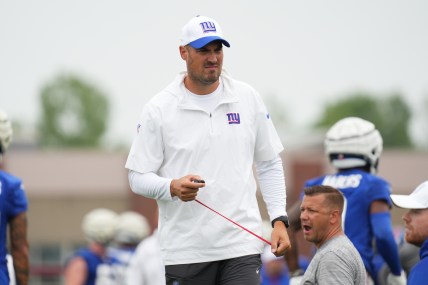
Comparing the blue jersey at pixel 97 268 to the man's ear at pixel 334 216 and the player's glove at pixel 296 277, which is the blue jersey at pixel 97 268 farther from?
the man's ear at pixel 334 216

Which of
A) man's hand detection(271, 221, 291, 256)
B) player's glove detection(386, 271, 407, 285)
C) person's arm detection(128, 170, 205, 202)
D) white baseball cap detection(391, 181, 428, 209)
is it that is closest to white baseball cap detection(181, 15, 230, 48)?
person's arm detection(128, 170, 205, 202)

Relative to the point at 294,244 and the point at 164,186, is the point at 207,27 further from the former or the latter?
the point at 294,244

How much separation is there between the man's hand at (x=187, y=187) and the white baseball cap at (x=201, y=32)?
966 mm

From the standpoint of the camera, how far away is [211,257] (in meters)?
7.54

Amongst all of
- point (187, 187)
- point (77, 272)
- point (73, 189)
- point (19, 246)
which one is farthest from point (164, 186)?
point (73, 189)

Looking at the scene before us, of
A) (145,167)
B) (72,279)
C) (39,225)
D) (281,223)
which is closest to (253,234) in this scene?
(281,223)

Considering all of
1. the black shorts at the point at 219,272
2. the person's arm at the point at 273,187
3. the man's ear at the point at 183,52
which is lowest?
the black shorts at the point at 219,272

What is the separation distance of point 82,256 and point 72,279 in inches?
16.5

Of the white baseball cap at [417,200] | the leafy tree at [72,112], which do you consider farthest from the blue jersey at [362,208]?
the leafy tree at [72,112]

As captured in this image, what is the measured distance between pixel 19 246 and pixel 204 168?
237 cm

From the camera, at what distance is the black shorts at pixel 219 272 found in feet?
24.6

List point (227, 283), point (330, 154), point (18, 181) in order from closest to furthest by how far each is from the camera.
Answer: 1. point (227, 283)
2. point (18, 181)
3. point (330, 154)

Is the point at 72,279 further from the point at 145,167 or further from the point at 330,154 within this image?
the point at 145,167

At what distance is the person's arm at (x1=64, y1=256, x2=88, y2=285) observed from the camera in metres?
14.7
